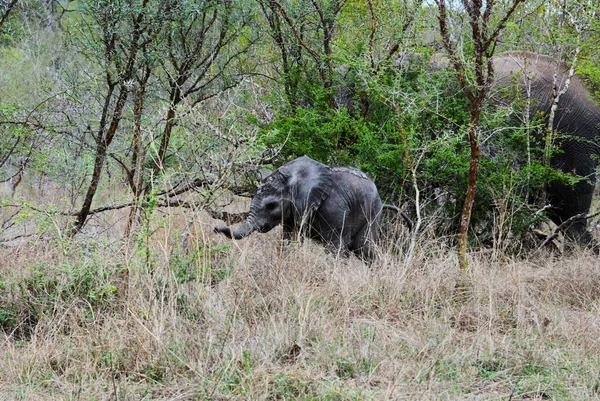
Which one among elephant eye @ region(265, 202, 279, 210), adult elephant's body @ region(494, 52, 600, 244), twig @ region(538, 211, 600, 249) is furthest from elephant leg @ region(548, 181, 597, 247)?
elephant eye @ region(265, 202, 279, 210)

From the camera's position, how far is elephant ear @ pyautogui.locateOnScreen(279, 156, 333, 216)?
663cm

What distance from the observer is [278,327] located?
14.9 ft

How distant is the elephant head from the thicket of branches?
561 millimetres

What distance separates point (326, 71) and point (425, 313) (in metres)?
4.11

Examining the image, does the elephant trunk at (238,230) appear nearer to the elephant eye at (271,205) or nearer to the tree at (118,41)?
the elephant eye at (271,205)

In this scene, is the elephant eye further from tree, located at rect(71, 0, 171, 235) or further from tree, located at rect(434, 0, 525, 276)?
tree, located at rect(434, 0, 525, 276)

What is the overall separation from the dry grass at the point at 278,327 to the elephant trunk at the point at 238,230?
314 millimetres

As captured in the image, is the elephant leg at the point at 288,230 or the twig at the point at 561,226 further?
the twig at the point at 561,226

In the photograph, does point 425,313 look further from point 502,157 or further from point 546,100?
point 546,100

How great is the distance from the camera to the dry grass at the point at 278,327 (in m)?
3.90

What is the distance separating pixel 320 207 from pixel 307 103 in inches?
96.2

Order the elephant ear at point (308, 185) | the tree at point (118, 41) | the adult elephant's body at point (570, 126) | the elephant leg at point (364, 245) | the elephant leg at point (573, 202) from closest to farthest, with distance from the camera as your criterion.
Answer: the tree at point (118, 41), the elephant ear at point (308, 185), the elephant leg at point (364, 245), the elephant leg at point (573, 202), the adult elephant's body at point (570, 126)

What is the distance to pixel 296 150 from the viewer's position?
27.2 feet

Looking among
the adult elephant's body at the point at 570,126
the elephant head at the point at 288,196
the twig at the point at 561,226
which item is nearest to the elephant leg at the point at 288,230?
the elephant head at the point at 288,196
